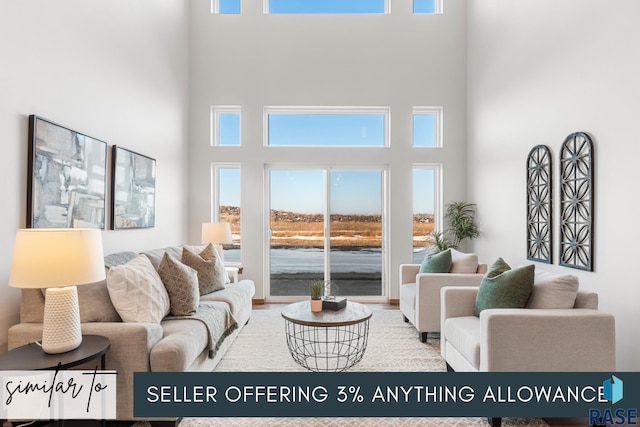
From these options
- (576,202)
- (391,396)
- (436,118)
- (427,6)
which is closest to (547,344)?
(391,396)

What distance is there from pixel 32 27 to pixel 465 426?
12.3 ft

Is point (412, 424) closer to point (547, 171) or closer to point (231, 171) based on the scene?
point (547, 171)

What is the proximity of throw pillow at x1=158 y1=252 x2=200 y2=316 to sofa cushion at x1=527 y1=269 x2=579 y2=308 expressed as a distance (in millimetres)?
2488

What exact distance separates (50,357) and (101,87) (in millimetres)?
2302

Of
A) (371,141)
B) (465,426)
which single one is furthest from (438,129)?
(465,426)

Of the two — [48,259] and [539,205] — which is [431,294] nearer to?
[539,205]

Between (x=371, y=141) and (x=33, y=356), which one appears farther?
(x=371, y=141)

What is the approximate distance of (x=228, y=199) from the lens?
5.30m

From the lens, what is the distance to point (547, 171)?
333 cm

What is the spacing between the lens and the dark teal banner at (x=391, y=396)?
79.6 inches

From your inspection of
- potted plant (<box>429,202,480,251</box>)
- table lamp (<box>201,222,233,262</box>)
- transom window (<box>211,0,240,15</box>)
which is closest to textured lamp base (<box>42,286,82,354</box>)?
table lamp (<box>201,222,233,262</box>)

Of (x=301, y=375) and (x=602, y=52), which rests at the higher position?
(x=602, y=52)

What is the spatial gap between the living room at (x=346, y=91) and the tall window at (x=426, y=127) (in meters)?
0.18

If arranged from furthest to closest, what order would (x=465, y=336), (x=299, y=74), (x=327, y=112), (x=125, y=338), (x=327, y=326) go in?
(x=327, y=112), (x=299, y=74), (x=327, y=326), (x=465, y=336), (x=125, y=338)
